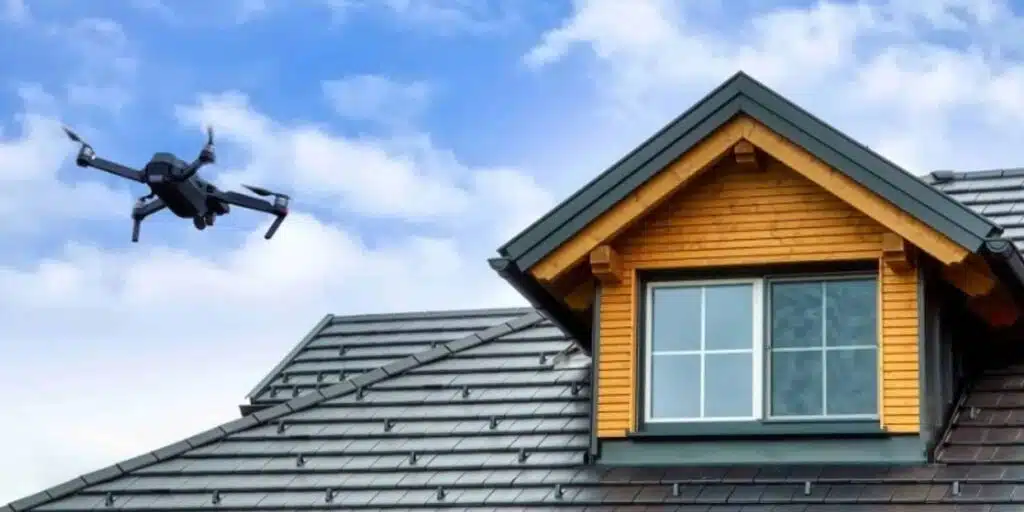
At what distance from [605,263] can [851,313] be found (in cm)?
191

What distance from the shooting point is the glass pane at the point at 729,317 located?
558 inches

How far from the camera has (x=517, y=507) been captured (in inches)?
539

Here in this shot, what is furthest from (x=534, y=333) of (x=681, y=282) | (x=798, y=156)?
(x=798, y=156)

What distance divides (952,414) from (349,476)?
466 centimetres

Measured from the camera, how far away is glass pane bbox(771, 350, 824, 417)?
1384 cm

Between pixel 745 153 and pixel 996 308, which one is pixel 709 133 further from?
pixel 996 308

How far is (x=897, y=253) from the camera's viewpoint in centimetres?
1377

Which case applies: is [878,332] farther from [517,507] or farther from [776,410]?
[517,507]

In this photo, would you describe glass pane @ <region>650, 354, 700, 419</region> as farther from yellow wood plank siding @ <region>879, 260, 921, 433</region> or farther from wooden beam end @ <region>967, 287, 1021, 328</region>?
wooden beam end @ <region>967, 287, 1021, 328</region>

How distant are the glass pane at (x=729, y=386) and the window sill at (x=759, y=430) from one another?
12 centimetres

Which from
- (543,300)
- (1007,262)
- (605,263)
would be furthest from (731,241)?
(1007,262)

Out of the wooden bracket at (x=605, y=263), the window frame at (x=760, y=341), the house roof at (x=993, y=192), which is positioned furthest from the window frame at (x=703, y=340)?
the house roof at (x=993, y=192)

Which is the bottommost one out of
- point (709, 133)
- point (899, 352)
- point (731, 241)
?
point (899, 352)

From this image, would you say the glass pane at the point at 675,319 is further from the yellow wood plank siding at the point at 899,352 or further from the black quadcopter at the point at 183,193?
the black quadcopter at the point at 183,193
